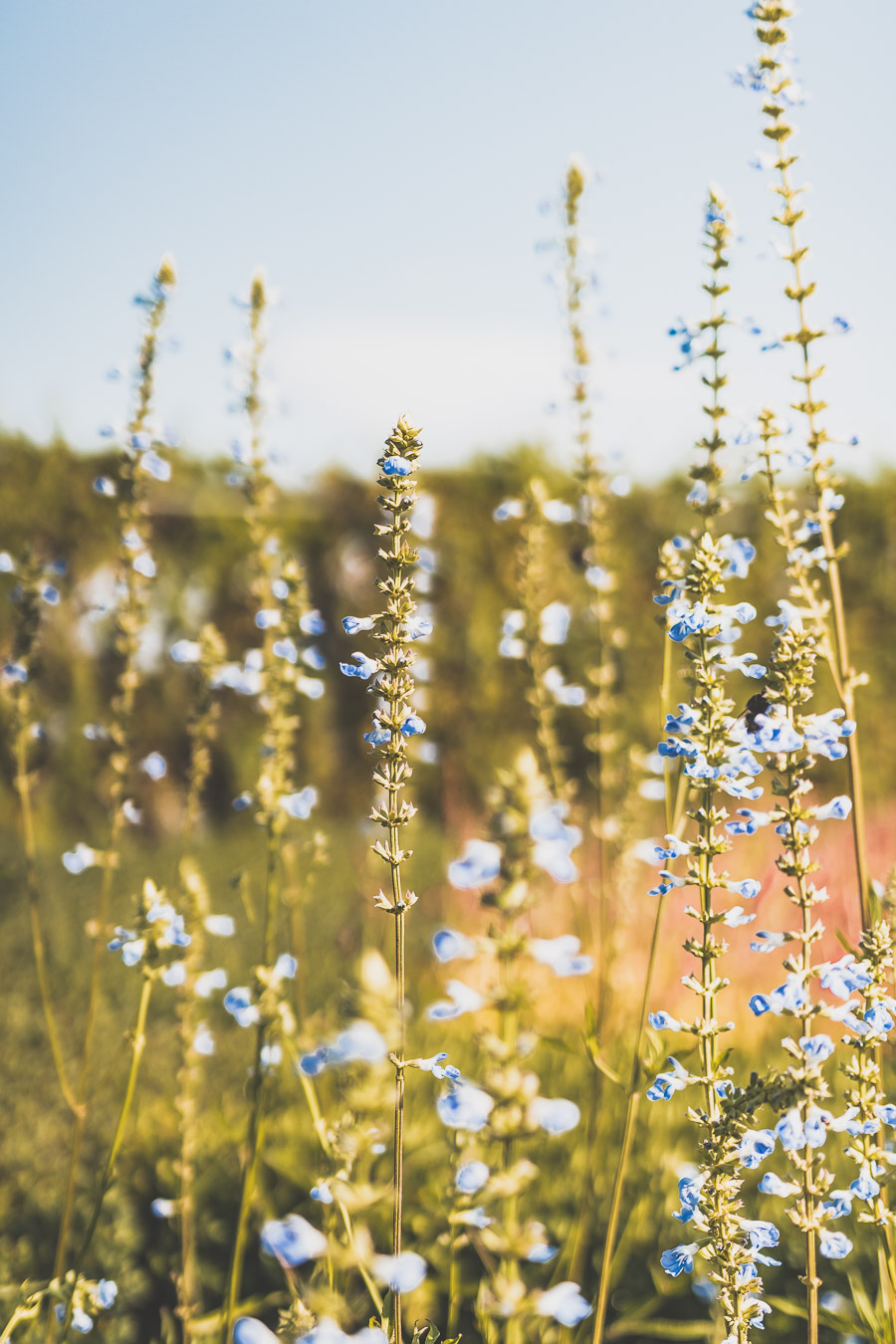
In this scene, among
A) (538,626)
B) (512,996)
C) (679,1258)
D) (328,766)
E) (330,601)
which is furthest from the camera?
(330,601)

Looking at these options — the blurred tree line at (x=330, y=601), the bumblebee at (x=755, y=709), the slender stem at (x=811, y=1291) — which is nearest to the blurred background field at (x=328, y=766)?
the blurred tree line at (x=330, y=601)

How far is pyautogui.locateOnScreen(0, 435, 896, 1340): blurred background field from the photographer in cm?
408

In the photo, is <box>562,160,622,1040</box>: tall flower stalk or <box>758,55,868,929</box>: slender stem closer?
<box>758,55,868,929</box>: slender stem

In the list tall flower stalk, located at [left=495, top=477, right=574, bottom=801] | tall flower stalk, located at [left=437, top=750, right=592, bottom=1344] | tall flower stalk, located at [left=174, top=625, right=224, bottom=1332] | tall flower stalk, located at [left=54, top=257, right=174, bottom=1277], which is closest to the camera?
tall flower stalk, located at [left=437, top=750, right=592, bottom=1344]

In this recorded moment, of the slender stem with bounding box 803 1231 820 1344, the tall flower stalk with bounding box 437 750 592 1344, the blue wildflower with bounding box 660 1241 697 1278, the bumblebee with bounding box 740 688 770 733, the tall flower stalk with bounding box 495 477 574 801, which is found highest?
the tall flower stalk with bounding box 495 477 574 801

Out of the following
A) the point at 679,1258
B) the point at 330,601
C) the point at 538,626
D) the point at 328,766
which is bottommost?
the point at 679,1258

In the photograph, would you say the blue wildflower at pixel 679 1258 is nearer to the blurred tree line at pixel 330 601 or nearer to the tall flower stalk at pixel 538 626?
the tall flower stalk at pixel 538 626

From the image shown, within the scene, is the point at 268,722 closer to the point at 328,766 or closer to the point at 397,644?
the point at 397,644

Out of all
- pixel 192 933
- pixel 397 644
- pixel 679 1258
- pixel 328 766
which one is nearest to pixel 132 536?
pixel 192 933

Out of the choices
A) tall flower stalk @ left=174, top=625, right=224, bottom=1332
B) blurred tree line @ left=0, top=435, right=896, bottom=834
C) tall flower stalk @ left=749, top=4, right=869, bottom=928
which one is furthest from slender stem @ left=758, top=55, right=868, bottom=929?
blurred tree line @ left=0, top=435, right=896, bottom=834

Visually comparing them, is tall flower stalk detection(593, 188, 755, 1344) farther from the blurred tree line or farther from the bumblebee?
the blurred tree line

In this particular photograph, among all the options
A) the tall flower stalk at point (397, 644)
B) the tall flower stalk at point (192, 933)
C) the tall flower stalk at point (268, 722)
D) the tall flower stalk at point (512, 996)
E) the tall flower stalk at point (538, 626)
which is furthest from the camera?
the tall flower stalk at point (538, 626)

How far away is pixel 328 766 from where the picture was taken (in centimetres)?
1009

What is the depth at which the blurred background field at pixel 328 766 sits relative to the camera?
4.08 m
